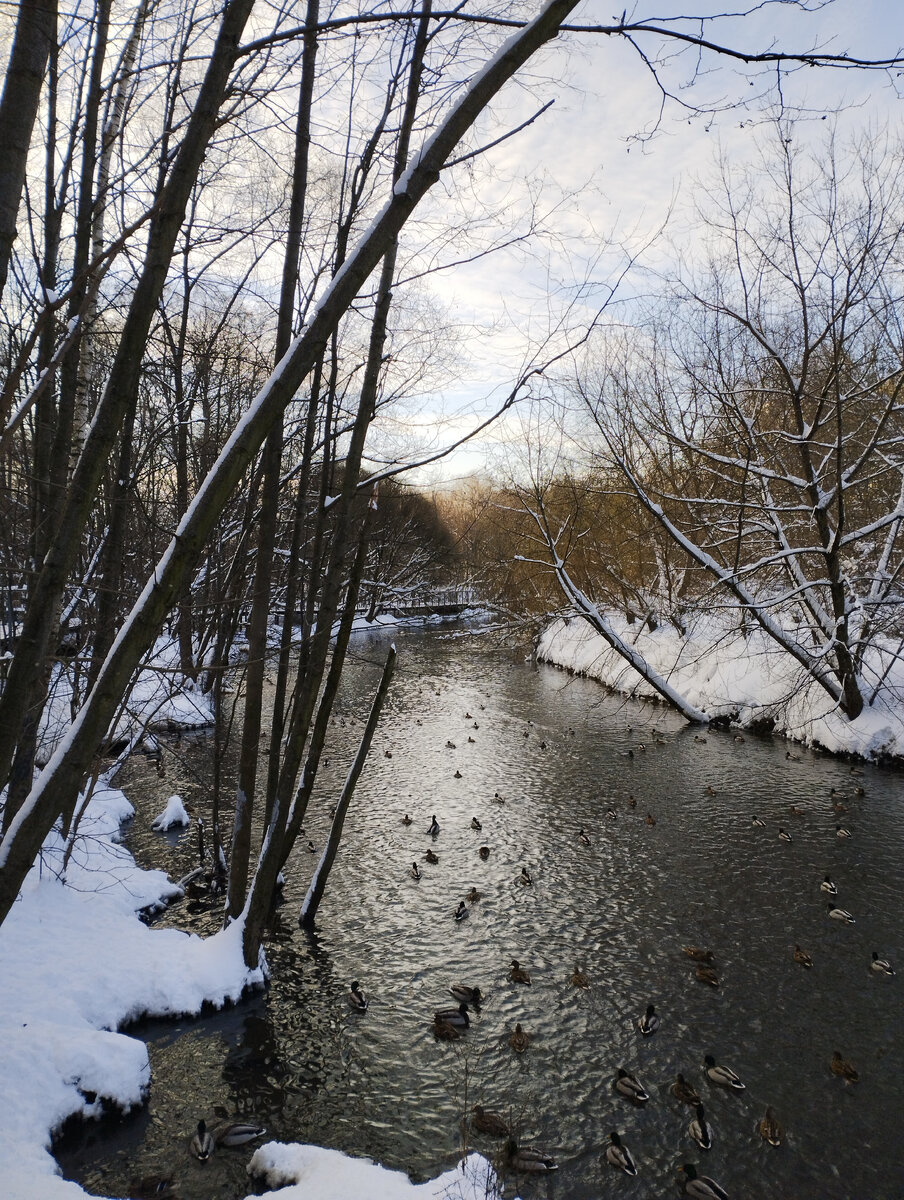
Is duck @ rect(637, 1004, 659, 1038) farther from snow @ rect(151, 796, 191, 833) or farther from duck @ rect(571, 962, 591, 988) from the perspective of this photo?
snow @ rect(151, 796, 191, 833)

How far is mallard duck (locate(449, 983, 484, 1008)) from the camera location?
6152 mm

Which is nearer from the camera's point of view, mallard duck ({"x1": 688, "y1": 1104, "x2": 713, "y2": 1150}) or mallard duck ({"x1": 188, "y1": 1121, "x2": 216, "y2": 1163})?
mallard duck ({"x1": 188, "y1": 1121, "x2": 216, "y2": 1163})

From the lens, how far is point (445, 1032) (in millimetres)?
5723

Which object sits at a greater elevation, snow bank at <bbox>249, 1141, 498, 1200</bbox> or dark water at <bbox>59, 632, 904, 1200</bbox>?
snow bank at <bbox>249, 1141, 498, 1200</bbox>

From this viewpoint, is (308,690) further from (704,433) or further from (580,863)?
(704,433)

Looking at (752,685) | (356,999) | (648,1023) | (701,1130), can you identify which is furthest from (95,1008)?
(752,685)

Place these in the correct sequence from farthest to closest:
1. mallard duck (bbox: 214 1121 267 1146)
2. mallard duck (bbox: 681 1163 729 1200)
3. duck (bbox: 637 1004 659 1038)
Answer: duck (bbox: 637 1004 659 1038) < mallard duck (bbox: 214 1121 267 1146) < mallard duck (bbox: 681 1163 729 1200)

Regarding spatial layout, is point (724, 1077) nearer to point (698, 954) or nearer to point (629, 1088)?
point (629, 1088)

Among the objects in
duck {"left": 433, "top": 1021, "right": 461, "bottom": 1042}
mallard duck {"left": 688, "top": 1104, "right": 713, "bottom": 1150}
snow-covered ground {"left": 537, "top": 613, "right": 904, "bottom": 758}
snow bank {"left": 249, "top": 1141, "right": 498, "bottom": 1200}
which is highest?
snow-covered ground {"left": 537, "top": 613, "right": 904, "bottom": 758}

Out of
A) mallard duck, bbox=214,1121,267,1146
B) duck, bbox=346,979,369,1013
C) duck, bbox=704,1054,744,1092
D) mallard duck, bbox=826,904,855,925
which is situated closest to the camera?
mallard duck, bbox=214,1121,267,1146

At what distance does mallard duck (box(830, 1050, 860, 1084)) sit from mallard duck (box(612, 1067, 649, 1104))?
1.42 metres

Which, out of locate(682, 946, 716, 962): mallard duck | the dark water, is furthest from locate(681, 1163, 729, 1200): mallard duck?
locate(682, 946, 716, 962): mallard duck

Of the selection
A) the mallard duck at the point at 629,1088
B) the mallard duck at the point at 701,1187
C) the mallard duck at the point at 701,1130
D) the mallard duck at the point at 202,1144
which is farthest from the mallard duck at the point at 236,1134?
the mallard duck at the point at 701,1130

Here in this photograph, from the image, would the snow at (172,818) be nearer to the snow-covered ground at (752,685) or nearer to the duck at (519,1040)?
the duck at (519,1040)
